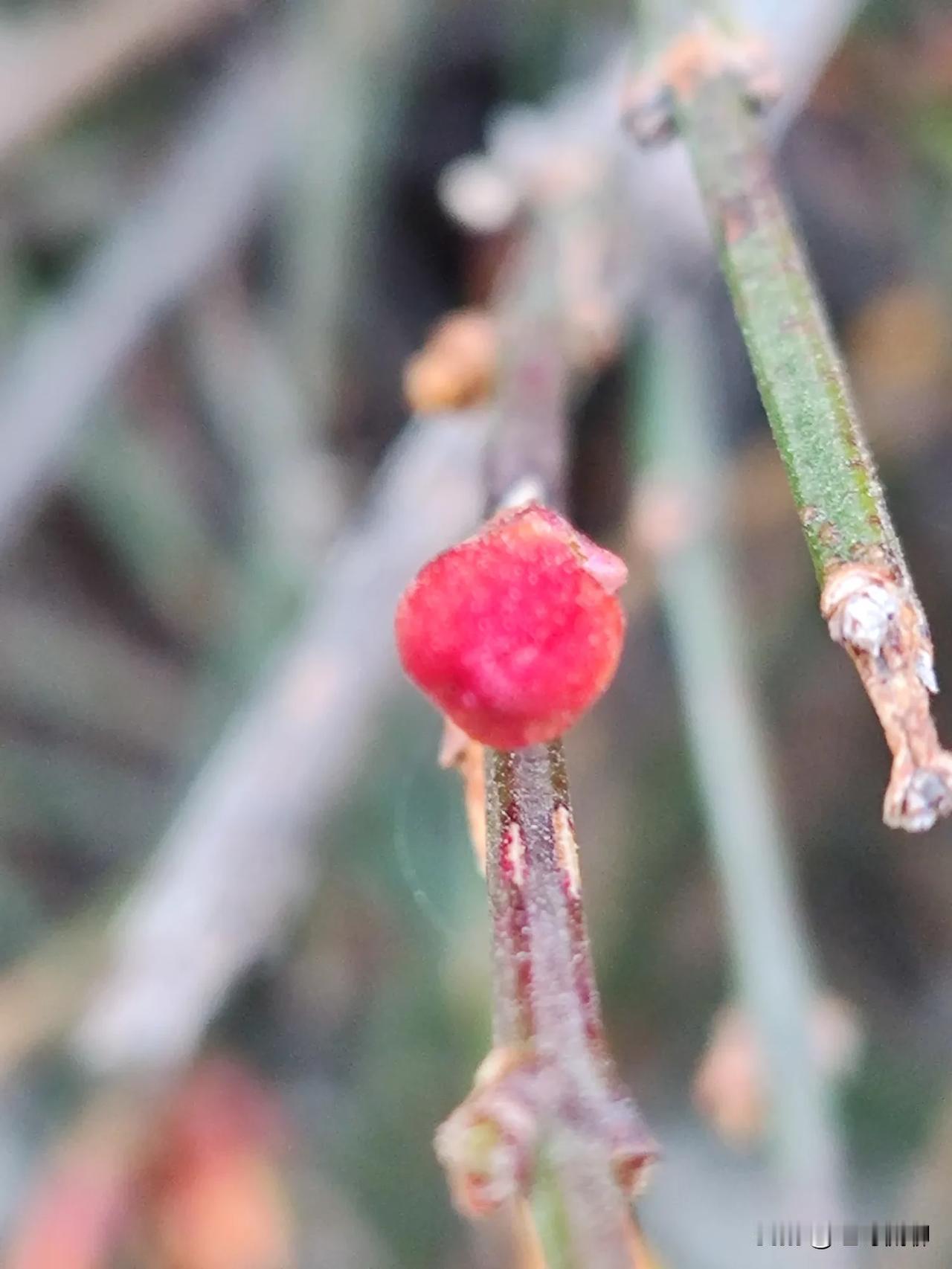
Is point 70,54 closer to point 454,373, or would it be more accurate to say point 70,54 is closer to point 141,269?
point 141,269

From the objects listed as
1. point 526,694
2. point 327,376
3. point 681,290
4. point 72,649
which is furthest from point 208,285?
point 526,694

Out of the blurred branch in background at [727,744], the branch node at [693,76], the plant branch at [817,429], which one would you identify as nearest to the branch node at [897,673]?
the plant branch at [817,429]

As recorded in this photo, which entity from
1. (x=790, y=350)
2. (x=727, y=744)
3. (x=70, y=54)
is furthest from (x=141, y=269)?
(x=790, y=350)

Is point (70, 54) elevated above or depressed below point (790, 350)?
above

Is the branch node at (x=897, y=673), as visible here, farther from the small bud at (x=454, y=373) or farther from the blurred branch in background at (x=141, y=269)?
the blurred branch in background at (x=141, y=269)

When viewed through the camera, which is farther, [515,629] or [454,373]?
[454,373]

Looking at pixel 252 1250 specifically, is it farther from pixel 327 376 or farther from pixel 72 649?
pixel 327 376
